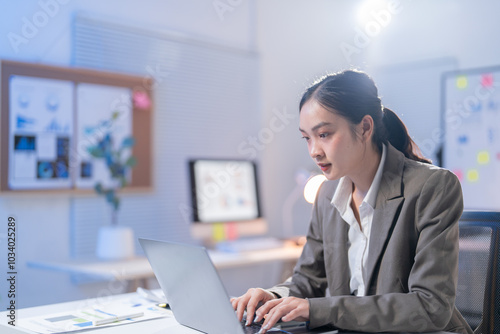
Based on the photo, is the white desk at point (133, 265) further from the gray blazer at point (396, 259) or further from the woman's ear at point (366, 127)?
the woman's ear at point (366, 127)

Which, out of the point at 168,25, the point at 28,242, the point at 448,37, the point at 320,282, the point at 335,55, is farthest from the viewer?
the point at 335,55

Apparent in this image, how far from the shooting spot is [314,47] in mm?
4438

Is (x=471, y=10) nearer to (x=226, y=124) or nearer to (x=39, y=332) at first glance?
(x=226, y=124)

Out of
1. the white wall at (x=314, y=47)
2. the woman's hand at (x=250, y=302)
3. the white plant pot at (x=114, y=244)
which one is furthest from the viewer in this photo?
the white wall at (x=314, y=47)

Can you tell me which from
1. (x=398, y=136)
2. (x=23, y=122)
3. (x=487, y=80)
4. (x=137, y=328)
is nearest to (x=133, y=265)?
(x=23, y=122)

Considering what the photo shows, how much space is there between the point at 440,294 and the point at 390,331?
140mm

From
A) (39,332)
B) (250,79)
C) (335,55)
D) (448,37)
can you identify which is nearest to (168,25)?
(250,79)

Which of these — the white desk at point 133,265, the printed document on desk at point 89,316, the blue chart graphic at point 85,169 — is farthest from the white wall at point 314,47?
the printed document on desk at point 89,316

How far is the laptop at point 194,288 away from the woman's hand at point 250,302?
3.4 inches

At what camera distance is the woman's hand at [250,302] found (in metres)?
1.34

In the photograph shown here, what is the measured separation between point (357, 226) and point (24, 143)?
6.72 ft

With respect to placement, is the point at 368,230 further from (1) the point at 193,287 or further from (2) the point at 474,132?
(2) the point at 474,132

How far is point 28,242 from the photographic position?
10.1 ft

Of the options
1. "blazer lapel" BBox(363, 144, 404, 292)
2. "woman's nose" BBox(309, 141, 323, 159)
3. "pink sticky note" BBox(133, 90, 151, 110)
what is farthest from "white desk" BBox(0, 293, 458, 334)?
"pink sticky note" BBox(133, 90, 151, 110)
